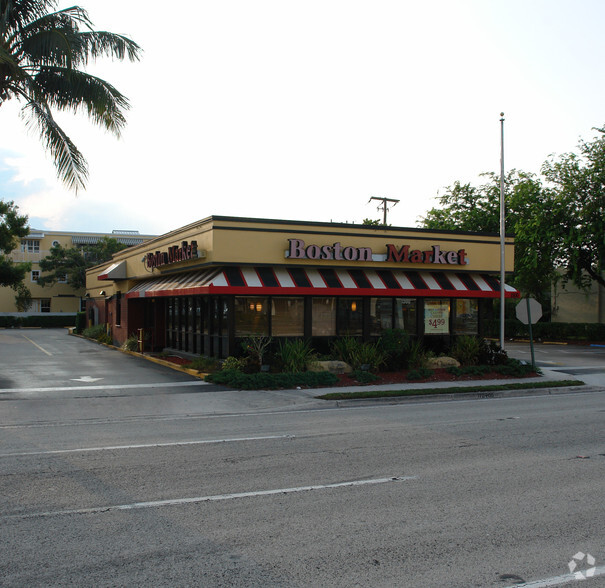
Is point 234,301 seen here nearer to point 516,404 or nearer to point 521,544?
point 516,404

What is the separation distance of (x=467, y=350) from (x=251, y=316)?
7523 millimetres

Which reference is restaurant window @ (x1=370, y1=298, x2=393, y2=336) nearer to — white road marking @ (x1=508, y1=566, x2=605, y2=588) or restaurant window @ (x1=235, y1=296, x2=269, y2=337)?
restaurant window @ (x1=235, y1=296, x2=269, y2=337)

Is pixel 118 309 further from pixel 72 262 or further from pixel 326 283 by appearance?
pixel 72 262

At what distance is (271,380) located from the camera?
16.5m

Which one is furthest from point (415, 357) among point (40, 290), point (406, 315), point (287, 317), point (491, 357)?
point (40, 290)

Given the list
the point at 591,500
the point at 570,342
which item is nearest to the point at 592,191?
the point at 570,342

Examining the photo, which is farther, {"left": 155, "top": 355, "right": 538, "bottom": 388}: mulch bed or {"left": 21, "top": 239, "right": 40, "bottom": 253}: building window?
{"left": 21, "top": 239, "right": 40, "bottom": 253}: building window

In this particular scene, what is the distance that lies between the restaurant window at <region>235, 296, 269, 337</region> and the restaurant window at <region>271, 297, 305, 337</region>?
273mm

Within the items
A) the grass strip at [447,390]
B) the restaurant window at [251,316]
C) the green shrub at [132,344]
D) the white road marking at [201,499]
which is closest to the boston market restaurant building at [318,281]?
the restaurant window at [251,316]

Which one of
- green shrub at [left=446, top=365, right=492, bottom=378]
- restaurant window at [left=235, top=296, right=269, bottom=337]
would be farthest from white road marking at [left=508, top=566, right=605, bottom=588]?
restaurant window at [left=235, top=296, right=269, bottom=337]

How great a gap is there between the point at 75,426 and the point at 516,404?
9965 mm

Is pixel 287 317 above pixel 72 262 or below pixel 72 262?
below

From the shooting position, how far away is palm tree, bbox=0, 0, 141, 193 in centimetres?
1655

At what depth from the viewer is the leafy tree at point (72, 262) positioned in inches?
2466
